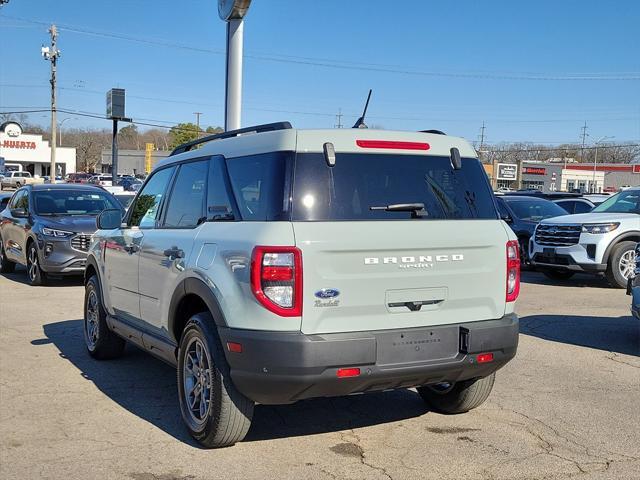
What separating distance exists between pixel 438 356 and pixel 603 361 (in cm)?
351

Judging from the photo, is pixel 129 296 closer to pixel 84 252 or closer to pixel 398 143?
pixel 398 143

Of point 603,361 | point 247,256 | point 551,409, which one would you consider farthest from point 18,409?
point 603,361

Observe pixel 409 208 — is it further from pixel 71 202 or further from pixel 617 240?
pixel 71 202

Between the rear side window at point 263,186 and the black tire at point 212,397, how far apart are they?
78 cm

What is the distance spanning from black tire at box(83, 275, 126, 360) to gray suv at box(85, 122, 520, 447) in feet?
6.30

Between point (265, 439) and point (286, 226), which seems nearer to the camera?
point (286, 226)

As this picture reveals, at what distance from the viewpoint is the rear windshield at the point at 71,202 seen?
1248 cm

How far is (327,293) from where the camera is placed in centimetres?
387

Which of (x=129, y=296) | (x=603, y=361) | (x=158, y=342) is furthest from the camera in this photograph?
(x=603, y=361)

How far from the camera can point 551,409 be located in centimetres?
530

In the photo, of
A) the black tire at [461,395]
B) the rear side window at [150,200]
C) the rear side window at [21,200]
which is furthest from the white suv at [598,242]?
the rear side window at [21,200]

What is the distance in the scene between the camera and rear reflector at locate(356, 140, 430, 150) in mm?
4254

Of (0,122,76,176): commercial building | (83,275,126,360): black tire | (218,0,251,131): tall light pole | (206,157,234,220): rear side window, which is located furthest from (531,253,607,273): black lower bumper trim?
(0,122,76,176): commercial building

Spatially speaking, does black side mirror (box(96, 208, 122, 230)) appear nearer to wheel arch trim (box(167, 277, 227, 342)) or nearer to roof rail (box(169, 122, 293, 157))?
roof rail (box(169, 122, 293, 157))
